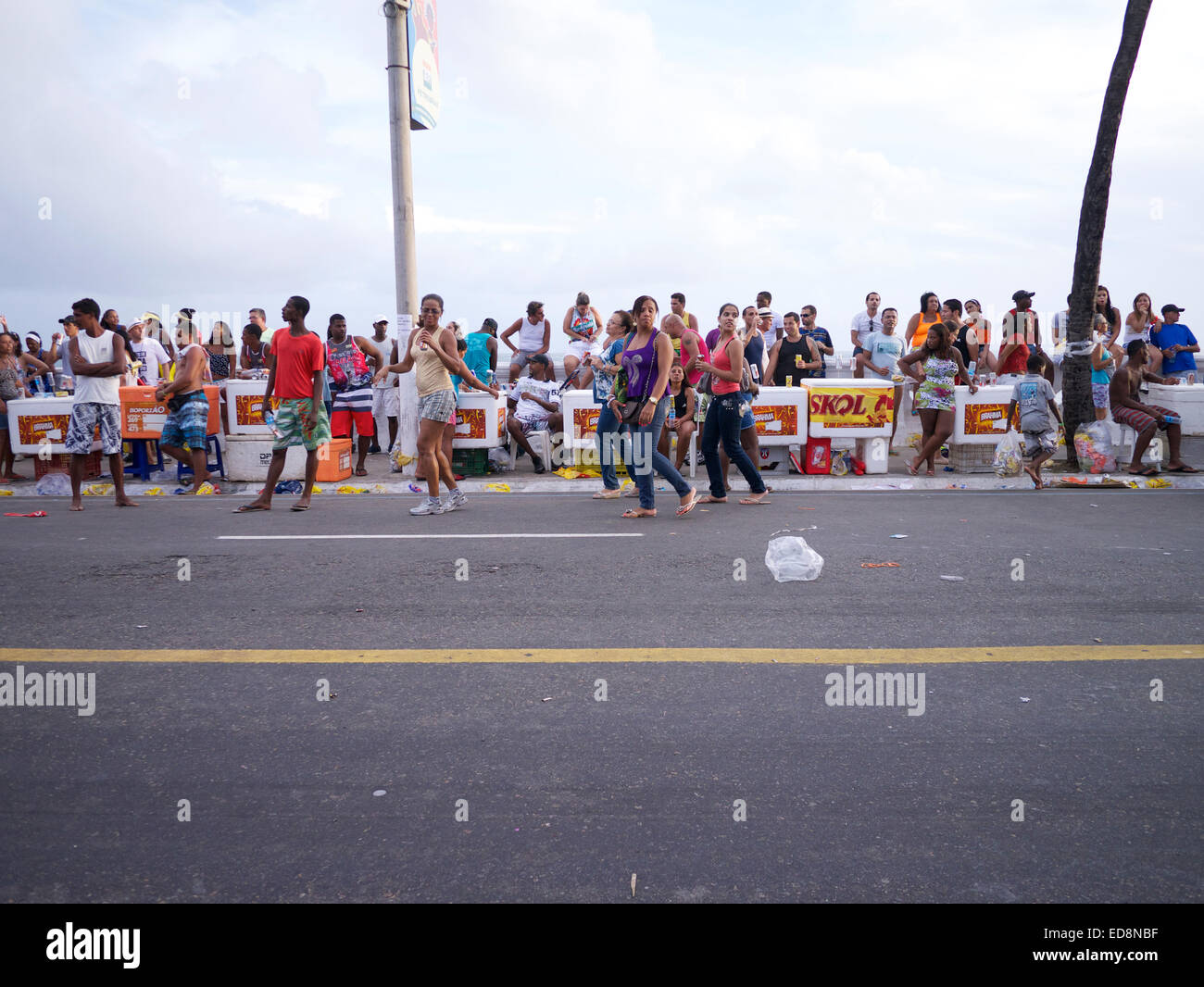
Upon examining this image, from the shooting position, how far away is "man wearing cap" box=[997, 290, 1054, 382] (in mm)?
12898

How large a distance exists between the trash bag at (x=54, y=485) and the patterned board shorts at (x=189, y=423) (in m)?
1.39

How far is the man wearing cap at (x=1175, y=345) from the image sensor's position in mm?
13875

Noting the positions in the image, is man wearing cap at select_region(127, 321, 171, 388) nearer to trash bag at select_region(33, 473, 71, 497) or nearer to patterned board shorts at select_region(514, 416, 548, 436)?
trash bag at select_region(33, 473, 71, 497)

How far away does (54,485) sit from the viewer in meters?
11.8

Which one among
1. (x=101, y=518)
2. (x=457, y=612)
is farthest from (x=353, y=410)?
(x=457, y=612)

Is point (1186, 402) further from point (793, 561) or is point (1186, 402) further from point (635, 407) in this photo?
point (793, 561)

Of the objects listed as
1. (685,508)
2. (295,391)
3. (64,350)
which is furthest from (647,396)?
(64,350)

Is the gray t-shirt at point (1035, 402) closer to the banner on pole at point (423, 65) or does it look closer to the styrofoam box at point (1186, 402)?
the styrofoam box at point (1186, 402)

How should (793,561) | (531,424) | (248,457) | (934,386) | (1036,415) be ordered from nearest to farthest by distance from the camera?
(793,561) < (1036,415) < (934,386) < (248,457) < (531,424)

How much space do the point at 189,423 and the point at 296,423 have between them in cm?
213

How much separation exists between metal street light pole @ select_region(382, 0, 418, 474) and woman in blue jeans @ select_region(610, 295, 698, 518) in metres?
4.64

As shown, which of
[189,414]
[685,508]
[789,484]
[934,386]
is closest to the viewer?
[685,508]

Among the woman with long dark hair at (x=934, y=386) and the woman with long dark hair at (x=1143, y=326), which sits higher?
the woman with long dark hair at (x=1143, y=326)

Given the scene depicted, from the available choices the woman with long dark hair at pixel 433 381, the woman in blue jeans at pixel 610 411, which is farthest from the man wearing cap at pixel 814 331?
the woman with long dark hair at pixel 433 381
